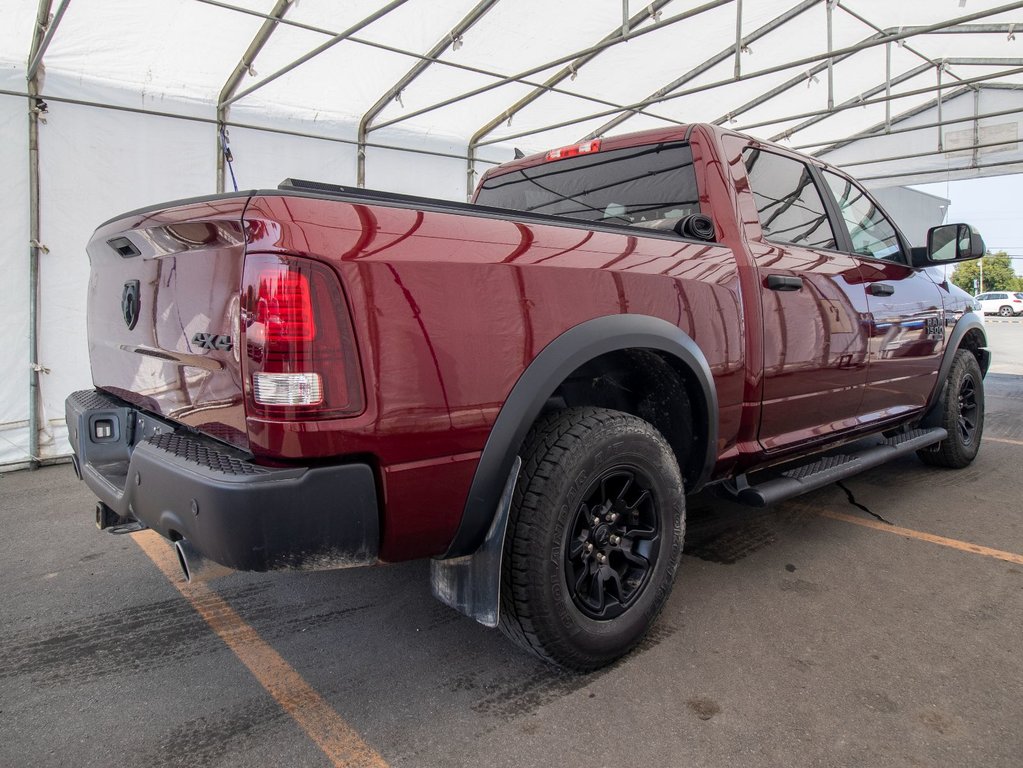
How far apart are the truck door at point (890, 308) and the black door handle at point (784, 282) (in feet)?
2.26

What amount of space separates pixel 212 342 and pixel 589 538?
4.09 feet

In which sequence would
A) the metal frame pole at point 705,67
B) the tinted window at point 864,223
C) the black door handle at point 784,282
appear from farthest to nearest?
the metal frame pole at point 705,67 → the tinted window at point 864,223 → the black door handle at point 784,282

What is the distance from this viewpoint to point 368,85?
6961 mm

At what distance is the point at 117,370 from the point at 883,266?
11.8ft

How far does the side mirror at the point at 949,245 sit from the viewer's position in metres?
3.74

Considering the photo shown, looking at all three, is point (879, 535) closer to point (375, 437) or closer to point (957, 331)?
point (957, 331)

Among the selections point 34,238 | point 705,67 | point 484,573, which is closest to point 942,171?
point 705,67

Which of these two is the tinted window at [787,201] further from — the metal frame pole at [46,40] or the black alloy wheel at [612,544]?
the metal frame pole at [46,40]

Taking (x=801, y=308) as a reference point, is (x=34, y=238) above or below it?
above

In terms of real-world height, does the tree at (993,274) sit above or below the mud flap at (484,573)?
above

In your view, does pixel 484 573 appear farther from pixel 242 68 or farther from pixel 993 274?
pixel 993 274

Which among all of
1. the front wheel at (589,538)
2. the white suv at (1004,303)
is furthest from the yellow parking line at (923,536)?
the white suv at (1004,303)

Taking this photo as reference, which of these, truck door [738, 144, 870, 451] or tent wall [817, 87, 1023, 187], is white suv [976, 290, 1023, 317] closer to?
tent wall [817, 87, 1023, 187]

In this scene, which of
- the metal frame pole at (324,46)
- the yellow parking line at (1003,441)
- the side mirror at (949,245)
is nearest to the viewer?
the side mirror at (949,245)
